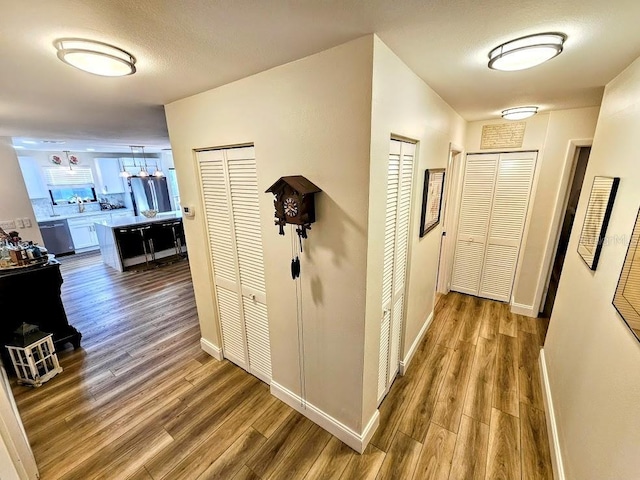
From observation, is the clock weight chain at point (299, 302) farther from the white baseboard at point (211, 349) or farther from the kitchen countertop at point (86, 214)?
the kitchen countertop at point (86, 214)

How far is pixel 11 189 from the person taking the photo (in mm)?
3713

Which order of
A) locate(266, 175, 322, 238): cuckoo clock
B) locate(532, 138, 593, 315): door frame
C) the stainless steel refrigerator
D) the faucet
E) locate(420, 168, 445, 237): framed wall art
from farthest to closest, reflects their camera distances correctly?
the stainless steel refrigerator → the faucet → locate(532, 138, 593, 315): door frame → locate(420, 168, 445, 237): framed wall art → locate(266, 175, 322, 238): cuckoo clock

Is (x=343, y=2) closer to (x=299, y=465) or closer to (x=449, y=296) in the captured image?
(x=299, y=465)

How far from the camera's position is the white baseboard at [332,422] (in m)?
1.76

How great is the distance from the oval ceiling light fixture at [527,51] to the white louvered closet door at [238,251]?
1.50m

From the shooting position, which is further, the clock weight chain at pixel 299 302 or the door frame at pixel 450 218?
the door frame at pixel 450 218

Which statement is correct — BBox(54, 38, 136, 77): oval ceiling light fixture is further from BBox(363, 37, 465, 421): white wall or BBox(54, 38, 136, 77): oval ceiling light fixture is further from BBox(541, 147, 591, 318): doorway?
BBox(541, 147, 591, 318): doorway

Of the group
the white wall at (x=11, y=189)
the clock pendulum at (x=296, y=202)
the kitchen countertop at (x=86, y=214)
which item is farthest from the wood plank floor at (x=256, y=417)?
the kitchen countertop at (x=86, y=214)

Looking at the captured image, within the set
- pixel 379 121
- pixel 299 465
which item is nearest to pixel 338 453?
pixel 299 465

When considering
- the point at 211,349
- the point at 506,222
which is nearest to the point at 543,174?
the point at 506,222

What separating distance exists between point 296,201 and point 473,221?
3038mm

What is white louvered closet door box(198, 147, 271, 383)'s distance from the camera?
6.38 feet

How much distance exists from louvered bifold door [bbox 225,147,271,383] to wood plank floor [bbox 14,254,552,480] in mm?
353

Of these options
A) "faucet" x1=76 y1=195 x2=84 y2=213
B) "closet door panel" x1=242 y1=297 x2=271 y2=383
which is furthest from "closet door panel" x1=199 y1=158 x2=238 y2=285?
"faucet" x1=76 y1=195 x2=84 y2=213
